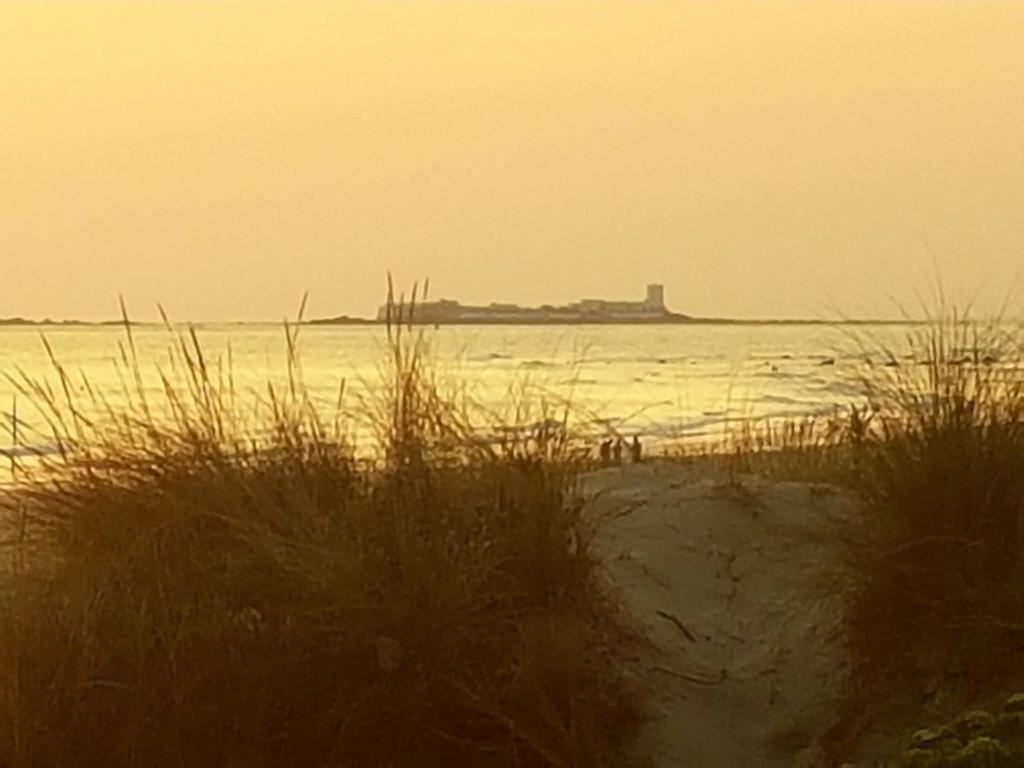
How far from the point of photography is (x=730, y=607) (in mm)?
7270

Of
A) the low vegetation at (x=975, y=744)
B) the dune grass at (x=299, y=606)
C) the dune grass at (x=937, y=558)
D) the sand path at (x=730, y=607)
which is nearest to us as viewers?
the low vegetation at (x=975, y=744)

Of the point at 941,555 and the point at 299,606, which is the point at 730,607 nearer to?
the point at 941,555

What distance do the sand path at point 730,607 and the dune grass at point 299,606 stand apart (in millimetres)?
275

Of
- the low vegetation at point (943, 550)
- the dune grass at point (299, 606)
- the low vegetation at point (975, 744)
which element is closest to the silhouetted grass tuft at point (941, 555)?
the low vegetation at point (943, 550)

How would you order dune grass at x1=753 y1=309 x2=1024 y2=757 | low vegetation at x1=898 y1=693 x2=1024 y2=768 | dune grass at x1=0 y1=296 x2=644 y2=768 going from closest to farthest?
low vegetation at x1=898 y1=693 x2=1024 y2=768, dune grass at x1=0 y1=296 x2=644 y2=768, dune grass at x1=753 y1=309 x2=1024 y2=757

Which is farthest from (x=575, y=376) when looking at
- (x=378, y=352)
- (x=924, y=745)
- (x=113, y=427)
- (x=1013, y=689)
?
(x=924, y=745)

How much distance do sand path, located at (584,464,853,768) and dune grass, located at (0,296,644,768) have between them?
0.27m

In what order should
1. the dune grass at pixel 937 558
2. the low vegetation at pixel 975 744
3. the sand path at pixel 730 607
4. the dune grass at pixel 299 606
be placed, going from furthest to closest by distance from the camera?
the sand path at pixel 730 607 → the dune grass at pixel 937 558 → the dune grass at pixel 299 606 → the low vegetation at pixel 975 744

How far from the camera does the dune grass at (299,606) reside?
5809 millimetres

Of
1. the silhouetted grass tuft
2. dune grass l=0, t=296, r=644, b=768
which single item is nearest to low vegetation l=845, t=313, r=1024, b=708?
the silhouetted grass tuft

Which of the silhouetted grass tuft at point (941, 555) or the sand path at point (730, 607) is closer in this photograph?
the silhouetted grass tuft at point (941, 555)

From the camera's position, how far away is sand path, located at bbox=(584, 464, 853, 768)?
6363 mm

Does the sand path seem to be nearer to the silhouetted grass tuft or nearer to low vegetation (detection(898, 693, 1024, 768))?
the silhouetted grass tuft

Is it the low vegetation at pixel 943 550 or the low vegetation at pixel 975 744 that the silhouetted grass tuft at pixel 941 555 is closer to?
the low vegetation at pixel 943 550
